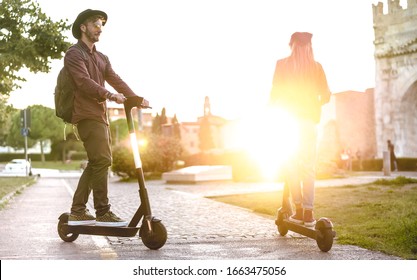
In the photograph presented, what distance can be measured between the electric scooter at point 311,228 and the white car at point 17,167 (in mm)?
3460

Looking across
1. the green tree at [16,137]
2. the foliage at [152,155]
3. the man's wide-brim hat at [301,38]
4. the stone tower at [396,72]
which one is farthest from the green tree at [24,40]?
the foliage at [152,155]

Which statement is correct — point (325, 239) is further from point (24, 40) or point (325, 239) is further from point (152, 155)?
point (152, 155)

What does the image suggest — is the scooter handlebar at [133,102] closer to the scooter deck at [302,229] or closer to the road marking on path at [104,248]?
the road marking on path at [104,248]

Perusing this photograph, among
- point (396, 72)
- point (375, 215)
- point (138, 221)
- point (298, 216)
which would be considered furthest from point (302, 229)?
point (396, 72)

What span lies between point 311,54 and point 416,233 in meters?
1.57

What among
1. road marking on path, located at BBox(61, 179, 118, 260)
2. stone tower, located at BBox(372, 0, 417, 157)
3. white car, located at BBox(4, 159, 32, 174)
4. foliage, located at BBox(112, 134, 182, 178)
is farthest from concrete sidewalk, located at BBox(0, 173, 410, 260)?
foliage, located at BBox(112, 134, 182, 178)

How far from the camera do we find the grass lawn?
14.8 feet

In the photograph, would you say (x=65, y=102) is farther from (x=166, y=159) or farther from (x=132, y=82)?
(x=166, y=159)

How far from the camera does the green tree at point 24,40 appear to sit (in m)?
9.77

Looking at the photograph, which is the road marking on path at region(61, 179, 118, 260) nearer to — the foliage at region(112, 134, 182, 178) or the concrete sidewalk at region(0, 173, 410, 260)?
the concrete sidewalk at region(0, 173, 410, 260)

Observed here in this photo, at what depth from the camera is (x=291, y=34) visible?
4559mm

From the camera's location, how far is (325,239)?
13.6ft

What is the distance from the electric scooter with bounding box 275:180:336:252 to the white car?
3.46m

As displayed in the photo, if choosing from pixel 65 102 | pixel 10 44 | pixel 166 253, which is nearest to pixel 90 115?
pixel 65 102
